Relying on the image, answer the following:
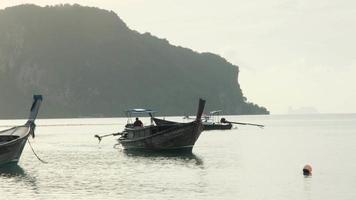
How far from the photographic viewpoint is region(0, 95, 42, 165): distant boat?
5016 centimetres

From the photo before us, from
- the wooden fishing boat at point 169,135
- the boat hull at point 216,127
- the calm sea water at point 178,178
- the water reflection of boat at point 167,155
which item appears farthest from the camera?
the boat hull at point 216,127

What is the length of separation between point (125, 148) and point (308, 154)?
68.7ft

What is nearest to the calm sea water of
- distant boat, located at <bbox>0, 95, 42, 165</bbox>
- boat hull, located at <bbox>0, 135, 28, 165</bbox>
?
boat hull, located at <bbox>0, 135, 28, 165</bbox>

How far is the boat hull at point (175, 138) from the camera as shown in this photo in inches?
2470

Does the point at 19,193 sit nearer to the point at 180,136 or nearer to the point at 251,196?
the point at 251,196

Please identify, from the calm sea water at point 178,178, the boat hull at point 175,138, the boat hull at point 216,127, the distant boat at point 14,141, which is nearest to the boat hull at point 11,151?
the distant boat at point 14,141

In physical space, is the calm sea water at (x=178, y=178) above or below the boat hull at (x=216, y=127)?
below

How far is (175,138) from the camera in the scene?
63.8 m

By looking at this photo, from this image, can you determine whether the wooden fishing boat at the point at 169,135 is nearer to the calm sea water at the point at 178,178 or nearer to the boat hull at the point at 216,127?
the calm sea water at the point at 178,178

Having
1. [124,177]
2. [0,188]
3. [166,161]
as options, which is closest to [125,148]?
[166,161]

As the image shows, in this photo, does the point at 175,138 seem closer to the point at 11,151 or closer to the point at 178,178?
the point at 11,151

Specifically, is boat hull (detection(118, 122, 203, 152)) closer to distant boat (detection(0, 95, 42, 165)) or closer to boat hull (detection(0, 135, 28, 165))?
distant boat (detection(0, 95, 42, 165))

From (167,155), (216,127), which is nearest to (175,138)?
(167,155)

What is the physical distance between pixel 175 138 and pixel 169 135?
26.5 inches
